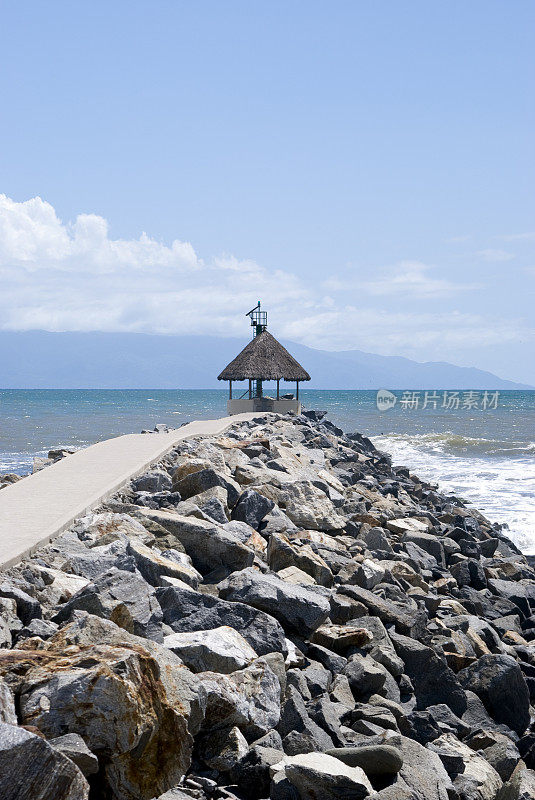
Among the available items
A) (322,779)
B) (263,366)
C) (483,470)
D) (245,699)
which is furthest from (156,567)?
(263,366)

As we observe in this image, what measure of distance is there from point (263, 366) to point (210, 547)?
858 inches

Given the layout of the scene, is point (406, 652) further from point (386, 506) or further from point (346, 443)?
point (346, 443)

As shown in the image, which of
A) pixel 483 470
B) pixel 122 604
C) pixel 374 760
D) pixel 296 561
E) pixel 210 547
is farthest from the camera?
pixel 483 470

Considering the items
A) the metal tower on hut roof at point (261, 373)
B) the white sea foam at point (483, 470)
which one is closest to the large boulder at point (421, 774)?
the white sea foam at point (483, 470)

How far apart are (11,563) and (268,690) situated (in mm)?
2031

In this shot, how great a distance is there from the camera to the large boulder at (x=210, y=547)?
6332 millimetres

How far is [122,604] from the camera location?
13.6ft

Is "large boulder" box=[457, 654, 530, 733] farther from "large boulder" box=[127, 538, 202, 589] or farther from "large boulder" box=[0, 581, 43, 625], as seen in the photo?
"large boulder" box=[0, 581, 43, 625]

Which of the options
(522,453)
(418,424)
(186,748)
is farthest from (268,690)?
(418,424)

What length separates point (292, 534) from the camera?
321 inches

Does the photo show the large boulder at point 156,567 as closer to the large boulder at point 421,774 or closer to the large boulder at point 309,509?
the large boulder at point 421,774

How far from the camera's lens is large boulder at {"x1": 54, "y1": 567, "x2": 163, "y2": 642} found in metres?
4.11

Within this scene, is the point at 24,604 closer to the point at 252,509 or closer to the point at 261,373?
the point at 252,509

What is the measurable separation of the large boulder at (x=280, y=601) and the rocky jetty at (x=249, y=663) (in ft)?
0.04
